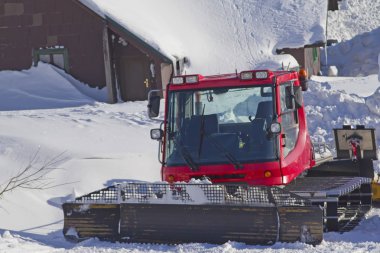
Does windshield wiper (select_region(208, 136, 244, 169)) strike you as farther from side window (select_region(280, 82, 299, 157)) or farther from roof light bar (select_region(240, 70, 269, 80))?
roof light bar (select_region(240, 70, 269, 80))

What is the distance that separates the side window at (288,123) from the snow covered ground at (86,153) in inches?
51.9

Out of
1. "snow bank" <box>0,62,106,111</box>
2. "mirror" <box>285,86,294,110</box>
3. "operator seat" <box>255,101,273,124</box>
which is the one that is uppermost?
"snow bank" <box>0,62,106,111</box>

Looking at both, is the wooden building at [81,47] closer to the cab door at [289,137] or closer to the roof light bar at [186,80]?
the roof light bar at [186,80]

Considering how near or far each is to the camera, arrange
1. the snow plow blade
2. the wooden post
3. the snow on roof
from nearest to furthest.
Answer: the snow plow blade
the wooden post
the snow on roof

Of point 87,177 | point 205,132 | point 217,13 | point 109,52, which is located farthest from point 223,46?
point 205,132

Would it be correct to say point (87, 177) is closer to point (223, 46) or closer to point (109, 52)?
point (109, 52)

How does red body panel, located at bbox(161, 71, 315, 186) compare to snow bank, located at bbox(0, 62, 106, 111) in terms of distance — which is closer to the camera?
red body panel, located at bbox(161, 71, 315, 186)

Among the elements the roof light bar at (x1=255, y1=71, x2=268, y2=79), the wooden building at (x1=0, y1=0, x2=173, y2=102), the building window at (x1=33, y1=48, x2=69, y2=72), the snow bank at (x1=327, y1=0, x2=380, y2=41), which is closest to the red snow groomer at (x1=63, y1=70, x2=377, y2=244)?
the roof light bar at (x1=255, y1=71, x2=268, y2=79)

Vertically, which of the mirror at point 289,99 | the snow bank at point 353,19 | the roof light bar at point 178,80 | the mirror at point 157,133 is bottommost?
the mirror at point 157,133

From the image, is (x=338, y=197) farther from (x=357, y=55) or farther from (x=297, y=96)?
(x=357, y=55)

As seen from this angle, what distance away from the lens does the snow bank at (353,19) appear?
50719 mm

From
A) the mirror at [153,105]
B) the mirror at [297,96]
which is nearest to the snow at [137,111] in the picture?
the mirror at [153,105]

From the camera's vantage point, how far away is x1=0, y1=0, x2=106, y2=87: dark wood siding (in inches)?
1216

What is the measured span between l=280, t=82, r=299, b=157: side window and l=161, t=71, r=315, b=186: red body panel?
0.07m
